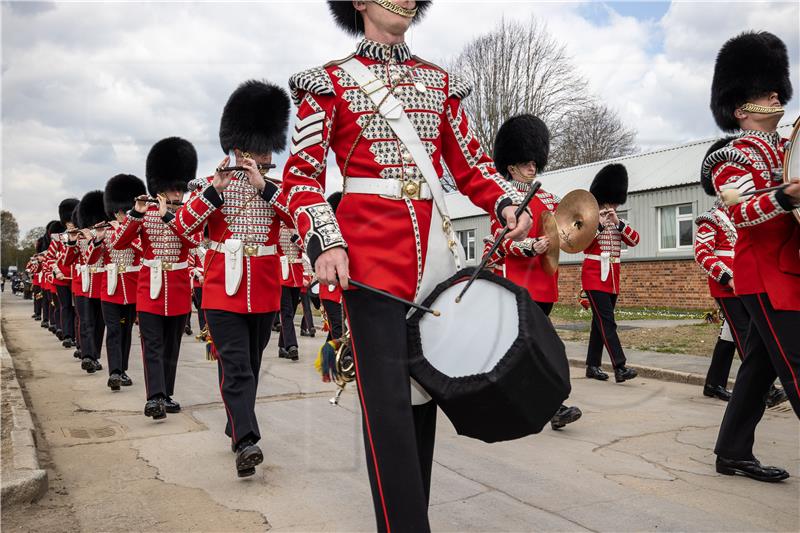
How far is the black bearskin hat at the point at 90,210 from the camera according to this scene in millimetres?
12289

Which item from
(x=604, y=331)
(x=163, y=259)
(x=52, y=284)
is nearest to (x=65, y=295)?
(x=52, y=284)

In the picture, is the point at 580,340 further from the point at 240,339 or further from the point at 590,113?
the point at 590,113

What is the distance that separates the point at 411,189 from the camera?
2.92 metres

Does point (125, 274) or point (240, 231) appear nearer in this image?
point (240, 231)

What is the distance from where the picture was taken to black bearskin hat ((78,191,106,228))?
40.3ft

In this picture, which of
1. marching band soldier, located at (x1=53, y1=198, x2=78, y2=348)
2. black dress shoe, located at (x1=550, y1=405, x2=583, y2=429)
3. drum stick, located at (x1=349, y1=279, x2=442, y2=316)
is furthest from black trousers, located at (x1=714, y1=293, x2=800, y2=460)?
marching band soldier, located at (x1=53, y1=198, x2=78, y2=348)

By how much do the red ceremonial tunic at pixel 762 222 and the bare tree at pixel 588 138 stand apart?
101ft

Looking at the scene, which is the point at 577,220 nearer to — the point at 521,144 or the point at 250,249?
the point at 521,144

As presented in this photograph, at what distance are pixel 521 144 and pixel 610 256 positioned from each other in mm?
2374

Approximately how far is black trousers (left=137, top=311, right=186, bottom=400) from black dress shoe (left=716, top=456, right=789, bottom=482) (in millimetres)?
4434

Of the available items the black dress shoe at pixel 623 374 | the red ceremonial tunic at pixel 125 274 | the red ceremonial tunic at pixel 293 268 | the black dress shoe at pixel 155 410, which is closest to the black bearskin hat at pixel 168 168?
the red ceremonial tunic at pixel 125 274

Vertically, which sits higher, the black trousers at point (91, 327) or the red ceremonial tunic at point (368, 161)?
the red ceremonial tunic at point (368, 161)

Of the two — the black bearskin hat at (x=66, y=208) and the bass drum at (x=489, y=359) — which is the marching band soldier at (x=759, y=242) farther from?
→ the black bearskin hat at (x=66, y=208)

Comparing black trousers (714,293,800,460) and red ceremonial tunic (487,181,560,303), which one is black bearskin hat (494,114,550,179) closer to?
red ceremonial tunic (487,181,560,303)
